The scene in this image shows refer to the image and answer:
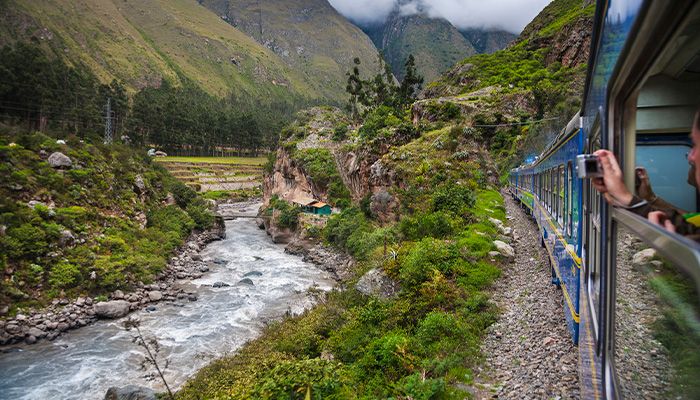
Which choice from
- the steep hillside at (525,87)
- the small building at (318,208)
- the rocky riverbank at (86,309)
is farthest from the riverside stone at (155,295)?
the steep hillside at (525,87)

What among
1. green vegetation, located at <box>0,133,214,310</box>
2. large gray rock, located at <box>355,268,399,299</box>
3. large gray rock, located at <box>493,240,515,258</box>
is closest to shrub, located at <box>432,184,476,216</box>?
large gray rock, located at <box>493,240,515,258</box>

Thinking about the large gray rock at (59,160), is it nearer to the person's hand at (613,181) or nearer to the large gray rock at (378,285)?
the large gray rock at (378,285)

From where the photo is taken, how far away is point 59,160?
2677 cm

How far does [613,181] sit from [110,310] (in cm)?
2292

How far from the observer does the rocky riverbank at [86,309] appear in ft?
55.5

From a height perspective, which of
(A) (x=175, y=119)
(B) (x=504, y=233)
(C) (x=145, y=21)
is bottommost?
(B) (x=504, y=233)

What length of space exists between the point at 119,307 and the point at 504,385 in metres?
19.8

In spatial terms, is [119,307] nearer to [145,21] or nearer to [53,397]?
[53,397]

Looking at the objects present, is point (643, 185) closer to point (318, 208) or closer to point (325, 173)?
point (318, 208)

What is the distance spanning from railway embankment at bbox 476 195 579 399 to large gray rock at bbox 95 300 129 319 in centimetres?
1854

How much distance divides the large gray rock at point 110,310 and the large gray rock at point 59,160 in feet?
42.4

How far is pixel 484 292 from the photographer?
1027 cm

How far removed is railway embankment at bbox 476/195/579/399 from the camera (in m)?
6.07

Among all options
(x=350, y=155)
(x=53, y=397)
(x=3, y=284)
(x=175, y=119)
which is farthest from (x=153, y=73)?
(x=53, y=397)
